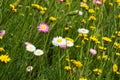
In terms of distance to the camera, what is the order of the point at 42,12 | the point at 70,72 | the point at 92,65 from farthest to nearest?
the point at 42,12 → the point at 92,65 → the point at 70,72

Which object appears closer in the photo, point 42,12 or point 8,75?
point 8,75

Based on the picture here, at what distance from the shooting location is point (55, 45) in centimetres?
193

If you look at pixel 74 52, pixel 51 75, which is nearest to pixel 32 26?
pixel 74 52

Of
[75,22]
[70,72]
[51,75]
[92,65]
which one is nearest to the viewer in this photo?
[70,72]

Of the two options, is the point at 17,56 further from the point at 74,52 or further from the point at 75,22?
the point at 75,22

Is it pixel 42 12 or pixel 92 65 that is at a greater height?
pixel 42 12

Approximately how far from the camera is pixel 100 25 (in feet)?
9.42

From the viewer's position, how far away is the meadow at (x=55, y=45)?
Answer: 1837 mm

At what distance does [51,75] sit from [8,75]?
→ 8.9 inches

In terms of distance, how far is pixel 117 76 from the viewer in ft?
7.11

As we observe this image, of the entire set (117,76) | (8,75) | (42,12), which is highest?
(42,12)

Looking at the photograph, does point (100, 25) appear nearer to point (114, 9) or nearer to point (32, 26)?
point (114, 9)

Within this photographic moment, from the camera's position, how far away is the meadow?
6.03ft

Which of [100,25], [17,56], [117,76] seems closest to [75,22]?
[100,25]
